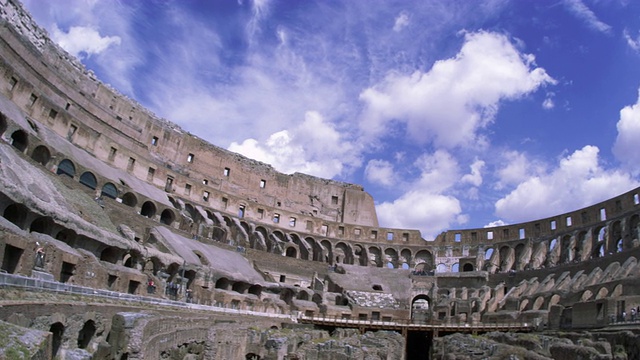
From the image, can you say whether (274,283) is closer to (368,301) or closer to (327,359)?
(368,301)

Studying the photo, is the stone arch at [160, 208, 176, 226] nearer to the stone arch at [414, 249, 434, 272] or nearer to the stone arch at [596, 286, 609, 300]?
the stone arch at [414, 249, 434, 272]

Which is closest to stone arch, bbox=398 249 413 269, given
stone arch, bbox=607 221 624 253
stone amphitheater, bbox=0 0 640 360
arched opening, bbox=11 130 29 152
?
stone amphitheater, bbox=0 0 640 360

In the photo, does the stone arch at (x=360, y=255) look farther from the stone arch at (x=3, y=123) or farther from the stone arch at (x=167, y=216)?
the stone arch at (x=3, y=123)

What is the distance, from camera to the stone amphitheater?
52.3ft

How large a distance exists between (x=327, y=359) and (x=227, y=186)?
5497 centimetres

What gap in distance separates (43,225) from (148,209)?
903 inches

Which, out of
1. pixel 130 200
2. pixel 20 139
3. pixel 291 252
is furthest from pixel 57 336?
pixel 291 252

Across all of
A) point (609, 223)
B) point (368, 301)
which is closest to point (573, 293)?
point (609, 223)

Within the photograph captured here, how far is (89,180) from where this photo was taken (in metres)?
39.2

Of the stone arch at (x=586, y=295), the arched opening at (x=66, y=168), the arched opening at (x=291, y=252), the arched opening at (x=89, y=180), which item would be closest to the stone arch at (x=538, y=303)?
the stone arch at (x=586, y=295)

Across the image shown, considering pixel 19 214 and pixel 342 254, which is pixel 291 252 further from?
pixel 19 214

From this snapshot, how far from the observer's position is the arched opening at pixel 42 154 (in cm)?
3476

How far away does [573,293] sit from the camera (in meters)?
40.7

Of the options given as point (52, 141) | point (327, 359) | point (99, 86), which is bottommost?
point (327, 359)
